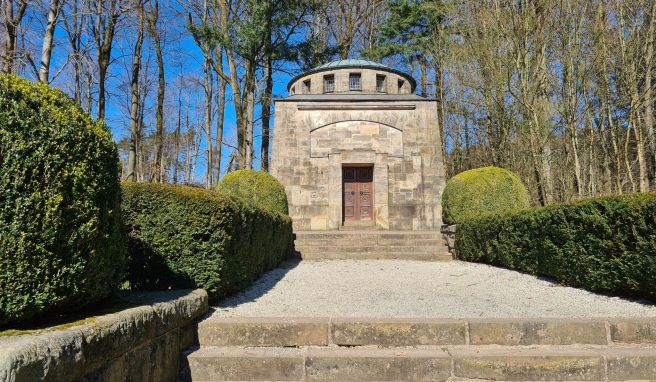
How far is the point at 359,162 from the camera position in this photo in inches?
536

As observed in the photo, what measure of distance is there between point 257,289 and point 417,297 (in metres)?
2.19

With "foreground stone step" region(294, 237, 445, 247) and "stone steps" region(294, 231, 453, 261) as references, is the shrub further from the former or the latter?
"foreground stone step" region(294, 237, 445, 247)

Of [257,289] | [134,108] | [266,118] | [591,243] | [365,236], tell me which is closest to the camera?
[591,243]

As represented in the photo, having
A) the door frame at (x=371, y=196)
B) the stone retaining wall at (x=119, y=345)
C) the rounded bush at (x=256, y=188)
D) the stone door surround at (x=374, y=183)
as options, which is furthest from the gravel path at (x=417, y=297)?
the door frame at (x=371, y=196)

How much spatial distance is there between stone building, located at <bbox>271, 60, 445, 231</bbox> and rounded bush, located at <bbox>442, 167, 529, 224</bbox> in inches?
115

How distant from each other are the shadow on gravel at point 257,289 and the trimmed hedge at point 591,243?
13.8 feet

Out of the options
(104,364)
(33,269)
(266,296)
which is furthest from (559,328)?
(33,269)

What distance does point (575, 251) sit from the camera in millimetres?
5359

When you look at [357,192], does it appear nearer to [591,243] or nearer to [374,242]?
[374,242]

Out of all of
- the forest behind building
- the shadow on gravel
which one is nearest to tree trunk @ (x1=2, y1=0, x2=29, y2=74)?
the forest behind building

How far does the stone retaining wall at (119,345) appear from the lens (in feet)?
5.33

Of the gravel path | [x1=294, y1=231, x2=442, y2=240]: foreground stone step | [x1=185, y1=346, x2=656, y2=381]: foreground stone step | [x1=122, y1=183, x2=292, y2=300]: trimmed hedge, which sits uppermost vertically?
[x1=122, y1=183, x2=292, y2=300]: trimmed hedge

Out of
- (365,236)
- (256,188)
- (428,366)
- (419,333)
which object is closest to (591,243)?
(419,333)

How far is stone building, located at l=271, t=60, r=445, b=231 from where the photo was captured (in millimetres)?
13391
